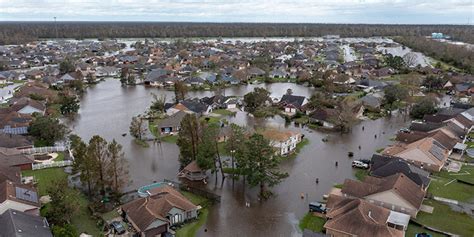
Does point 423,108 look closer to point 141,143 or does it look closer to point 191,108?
point 191,108

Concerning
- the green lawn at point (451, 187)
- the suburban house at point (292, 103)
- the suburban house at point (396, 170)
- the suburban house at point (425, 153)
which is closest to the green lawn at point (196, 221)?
the suburban house at point (396, 170)

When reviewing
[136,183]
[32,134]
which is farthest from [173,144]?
[32,134]

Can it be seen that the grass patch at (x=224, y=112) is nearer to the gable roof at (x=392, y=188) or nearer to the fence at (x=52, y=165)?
the fence at (x=52, y=165)

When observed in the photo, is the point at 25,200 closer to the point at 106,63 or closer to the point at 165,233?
the point at 165,233

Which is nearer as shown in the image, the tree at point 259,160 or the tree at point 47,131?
the tree at point 259,160

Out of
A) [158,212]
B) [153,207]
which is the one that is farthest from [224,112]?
[158,212]
